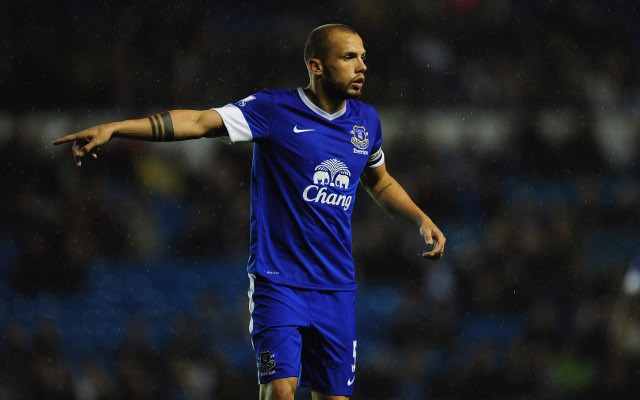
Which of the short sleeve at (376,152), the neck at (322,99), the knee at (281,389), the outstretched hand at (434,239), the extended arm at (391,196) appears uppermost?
the neck at (322,99)

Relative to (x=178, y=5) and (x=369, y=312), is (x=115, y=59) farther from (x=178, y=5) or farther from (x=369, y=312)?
(x=369, y=312)

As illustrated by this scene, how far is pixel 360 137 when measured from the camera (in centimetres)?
294

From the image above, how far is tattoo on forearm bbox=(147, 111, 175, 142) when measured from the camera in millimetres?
2465

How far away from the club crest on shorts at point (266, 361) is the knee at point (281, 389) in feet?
0.17

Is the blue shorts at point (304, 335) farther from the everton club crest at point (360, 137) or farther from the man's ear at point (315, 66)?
the man's ear at point (315, 66)

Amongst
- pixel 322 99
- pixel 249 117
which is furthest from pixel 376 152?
pixel 249 117

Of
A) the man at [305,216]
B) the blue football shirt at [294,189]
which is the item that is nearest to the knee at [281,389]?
the man at [305,216]

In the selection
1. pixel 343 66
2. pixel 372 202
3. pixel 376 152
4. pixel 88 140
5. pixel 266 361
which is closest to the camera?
pixel 88 140

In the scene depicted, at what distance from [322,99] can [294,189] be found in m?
0.38

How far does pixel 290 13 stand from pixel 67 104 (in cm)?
212

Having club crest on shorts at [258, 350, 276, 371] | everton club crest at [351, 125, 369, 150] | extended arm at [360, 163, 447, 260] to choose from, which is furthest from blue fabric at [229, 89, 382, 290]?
extended arm at [360, 163, 447, 260]

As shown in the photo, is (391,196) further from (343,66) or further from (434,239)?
(343,66)

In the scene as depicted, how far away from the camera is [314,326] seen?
273cm

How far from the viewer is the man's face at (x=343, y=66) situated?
2818 mm
